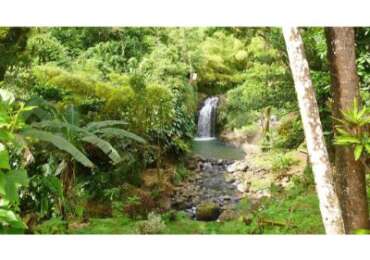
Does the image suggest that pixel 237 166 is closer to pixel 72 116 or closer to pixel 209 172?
pixel 209 172

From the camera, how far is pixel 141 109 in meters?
3.62

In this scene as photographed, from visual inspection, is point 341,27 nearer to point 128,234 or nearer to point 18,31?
point 128,234

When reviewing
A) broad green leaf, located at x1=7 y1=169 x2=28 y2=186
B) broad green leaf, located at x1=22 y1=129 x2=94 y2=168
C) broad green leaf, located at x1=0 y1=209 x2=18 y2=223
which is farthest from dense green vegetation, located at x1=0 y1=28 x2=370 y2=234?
broad green leaf, located at x1=0 y1=209 x2=18 y2=223

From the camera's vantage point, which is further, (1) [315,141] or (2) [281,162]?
(2) [281,162]

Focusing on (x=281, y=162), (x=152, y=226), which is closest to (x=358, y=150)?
(x=281, y=162)

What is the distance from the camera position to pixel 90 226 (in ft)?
11.3

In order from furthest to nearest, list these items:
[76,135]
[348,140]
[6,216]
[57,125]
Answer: [76,135], [57,125], [348,140], [6,216]

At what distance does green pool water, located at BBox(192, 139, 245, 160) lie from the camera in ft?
11.9

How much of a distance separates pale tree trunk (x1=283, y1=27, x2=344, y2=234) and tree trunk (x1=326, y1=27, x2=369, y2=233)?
22 centimetres

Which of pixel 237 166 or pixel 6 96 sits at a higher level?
pixel 6 96

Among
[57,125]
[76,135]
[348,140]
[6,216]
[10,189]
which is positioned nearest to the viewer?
[6,216]

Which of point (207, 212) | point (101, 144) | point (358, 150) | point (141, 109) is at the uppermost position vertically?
point (141, 109)
